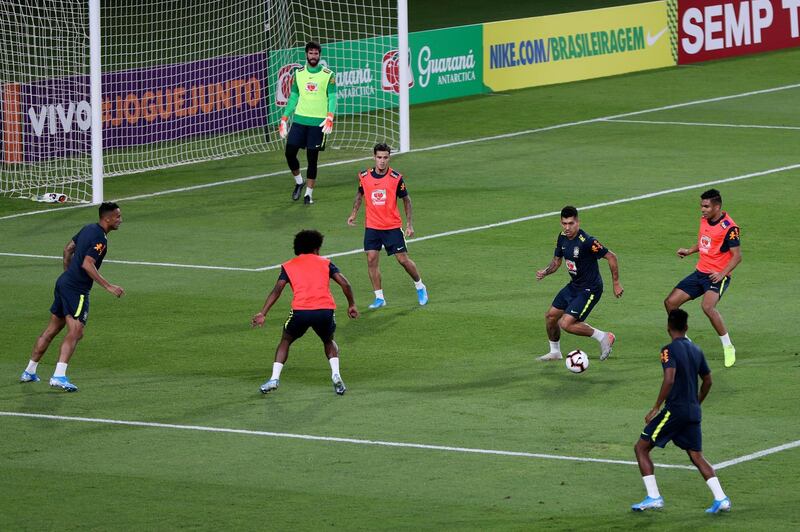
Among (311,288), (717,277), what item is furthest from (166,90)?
(717,277)

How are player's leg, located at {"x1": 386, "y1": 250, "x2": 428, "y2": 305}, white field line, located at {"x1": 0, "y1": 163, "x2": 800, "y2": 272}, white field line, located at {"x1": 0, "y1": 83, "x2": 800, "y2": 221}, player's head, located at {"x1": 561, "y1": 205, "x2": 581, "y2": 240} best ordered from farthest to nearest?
white field line, located at {"x1": 0, "y1": 83, "x2": 800, "y2": 221} < white field line, located at {"x1": 0, "y1": 163, "x2": 800, "y2": 272} < player's leg, located at {"x1": 386, "y1": 250, "x2": 428, "y2": 305} < player's head, located at {"x1": 561, "y1": 205, "x2": 581, "y2": 240}

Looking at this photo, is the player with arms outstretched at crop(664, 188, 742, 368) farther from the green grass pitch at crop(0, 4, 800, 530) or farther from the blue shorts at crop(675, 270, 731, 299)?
the green grass pitch at crop(0, 4, 800, 530)

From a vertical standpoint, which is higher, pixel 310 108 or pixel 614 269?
pixel 310 108

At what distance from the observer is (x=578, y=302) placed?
57.4 feet

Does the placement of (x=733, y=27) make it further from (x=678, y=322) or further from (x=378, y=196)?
(x=678, y=322)

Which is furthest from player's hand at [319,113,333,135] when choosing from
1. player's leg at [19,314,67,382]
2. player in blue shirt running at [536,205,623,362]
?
player's leg at [19,314,67,382]

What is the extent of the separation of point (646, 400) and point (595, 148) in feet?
56.6

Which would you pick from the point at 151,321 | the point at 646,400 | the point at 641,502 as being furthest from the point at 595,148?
the point at 641,502

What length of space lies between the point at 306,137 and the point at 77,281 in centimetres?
1208

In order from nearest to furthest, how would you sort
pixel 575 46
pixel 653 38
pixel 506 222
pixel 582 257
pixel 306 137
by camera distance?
pixel 582 257 < pixel 506 222 < pixel 306 137 < pixel 575 46 < pixel 653 38

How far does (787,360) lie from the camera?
17.4m

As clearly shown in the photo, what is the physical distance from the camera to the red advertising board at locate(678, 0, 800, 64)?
45.6 meters

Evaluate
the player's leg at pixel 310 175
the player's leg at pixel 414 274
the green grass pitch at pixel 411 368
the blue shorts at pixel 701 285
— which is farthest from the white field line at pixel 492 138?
the blue shorts at pixel 701 285

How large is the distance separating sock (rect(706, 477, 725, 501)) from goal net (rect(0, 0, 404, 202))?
17704mm
